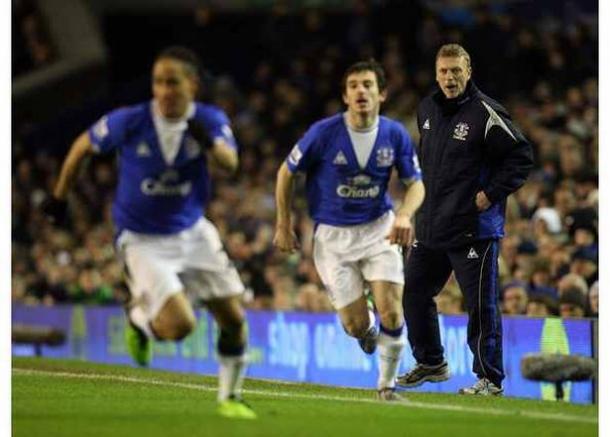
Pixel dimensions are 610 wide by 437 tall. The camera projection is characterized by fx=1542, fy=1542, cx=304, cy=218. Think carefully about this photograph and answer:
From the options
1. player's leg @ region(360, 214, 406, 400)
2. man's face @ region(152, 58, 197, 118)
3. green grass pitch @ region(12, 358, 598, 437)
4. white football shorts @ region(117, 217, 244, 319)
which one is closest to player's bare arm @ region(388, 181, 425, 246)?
player's leg @ region(360, 214, 406, 400)

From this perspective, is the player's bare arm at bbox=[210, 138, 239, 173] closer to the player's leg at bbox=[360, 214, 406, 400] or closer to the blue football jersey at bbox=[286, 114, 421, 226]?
the blue football jersey at bbox=[286, 114, 421, 226]

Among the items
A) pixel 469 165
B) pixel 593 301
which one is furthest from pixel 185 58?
pixel 593 301

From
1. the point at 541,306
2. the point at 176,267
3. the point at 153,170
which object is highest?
the point at 153,170

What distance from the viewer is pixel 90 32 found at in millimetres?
23547

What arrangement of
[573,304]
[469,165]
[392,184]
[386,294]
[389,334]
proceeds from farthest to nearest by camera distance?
1. [392,184]
2. [573,304]
3. [469,165]
4. [386,294]
5. [389,334]

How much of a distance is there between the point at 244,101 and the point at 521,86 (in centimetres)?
458

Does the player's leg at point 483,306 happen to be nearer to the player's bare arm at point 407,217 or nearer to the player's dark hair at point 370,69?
the player's bare arm at point 407,217

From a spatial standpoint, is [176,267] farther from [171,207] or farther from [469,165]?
[469,165]

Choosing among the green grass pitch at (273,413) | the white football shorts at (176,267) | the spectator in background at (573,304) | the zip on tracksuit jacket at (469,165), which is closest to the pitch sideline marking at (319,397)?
the green grass pitch at (273,413)

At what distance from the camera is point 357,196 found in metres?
9.27

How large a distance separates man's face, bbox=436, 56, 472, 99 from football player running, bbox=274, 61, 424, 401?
0.38m

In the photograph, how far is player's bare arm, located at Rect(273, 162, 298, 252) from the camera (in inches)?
352

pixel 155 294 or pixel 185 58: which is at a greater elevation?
pixel 185 58

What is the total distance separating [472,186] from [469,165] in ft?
0.43
